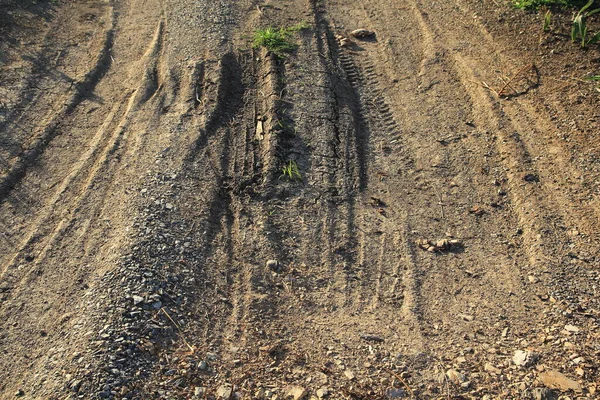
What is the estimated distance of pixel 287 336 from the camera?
3.81 meters

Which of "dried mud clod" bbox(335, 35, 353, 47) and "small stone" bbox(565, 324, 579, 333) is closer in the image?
"small stone" bbox(565, 324, 579, 333)

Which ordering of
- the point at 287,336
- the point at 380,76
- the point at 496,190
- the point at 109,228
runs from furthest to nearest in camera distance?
the point at 380,76 → the point at 496,190 → the point at 109,228 → the point at 287,336

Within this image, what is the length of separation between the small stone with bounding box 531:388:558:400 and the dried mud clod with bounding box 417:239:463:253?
1.32 meters

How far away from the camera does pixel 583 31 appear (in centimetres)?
604

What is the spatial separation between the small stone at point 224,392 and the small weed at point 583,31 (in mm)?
5222

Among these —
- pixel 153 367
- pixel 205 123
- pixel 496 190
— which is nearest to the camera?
pixel 153 367

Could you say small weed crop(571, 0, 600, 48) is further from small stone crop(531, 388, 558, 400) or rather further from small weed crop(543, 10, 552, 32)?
small stone crop(531, 388, 558, 400)

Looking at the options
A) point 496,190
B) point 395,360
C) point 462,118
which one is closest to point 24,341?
point 395,360

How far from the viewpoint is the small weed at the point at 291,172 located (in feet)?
16.4

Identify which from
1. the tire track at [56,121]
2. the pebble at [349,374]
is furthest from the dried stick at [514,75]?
the tire track at [56,121]

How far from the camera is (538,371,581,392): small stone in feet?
11.3

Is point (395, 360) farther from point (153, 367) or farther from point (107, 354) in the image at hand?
point (107, 354)

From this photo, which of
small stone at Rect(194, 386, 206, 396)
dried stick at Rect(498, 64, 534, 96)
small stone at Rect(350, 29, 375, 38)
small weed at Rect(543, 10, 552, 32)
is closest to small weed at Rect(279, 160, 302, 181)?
small stone at Rect(194, 386, 206, 396)

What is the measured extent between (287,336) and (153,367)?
90 cm
